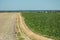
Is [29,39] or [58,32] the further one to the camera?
[58,32]

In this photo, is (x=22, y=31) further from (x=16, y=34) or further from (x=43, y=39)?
(x=43, y=39)

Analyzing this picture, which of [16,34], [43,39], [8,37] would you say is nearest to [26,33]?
[16,34]

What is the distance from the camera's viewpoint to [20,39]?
18344 mm

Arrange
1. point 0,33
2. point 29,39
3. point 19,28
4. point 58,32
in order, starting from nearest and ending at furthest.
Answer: point 29,39 → point 58,32 → point 0,33 → point 19,28

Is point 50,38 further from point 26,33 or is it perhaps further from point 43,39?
point 26,33

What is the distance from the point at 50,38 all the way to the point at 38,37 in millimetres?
1254

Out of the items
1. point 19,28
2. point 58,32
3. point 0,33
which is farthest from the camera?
point 19,28

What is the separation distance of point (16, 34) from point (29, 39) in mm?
2569

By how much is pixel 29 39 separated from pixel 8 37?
7.25 feet

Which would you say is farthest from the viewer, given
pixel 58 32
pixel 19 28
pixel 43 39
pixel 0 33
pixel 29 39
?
pixel 19 28

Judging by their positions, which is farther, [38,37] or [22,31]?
[22,31]

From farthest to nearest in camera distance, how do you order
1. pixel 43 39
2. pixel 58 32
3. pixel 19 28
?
pixel 19 28
pixel 58 32
pixel 43 39

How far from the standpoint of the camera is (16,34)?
2080cm

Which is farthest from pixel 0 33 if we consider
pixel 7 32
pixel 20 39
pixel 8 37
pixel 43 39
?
pixel 43 39
